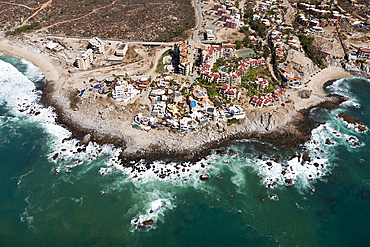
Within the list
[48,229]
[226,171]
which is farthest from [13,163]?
[226,171]

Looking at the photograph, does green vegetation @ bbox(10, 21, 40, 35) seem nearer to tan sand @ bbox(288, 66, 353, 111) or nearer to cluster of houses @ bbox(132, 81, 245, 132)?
cluster of houses @ bbox(132, 81, 245, 132)

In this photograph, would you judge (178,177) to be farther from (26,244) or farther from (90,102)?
(90,102)

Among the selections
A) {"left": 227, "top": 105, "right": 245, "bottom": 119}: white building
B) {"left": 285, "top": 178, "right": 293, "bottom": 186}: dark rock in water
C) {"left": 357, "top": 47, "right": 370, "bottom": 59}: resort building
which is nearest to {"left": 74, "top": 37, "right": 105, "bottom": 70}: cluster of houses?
{"left": 227, "top": 105, "right": 245, "bottom": 119}: white building

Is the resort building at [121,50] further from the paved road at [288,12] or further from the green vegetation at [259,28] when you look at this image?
the paved road at [288,12]

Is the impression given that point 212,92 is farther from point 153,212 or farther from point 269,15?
point 269,15

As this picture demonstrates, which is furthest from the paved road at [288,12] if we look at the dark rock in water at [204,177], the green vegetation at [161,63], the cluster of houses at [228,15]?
the dark rock in water at [204,177]

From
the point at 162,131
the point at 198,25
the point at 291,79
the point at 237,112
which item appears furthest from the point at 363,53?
the point at 162,131
